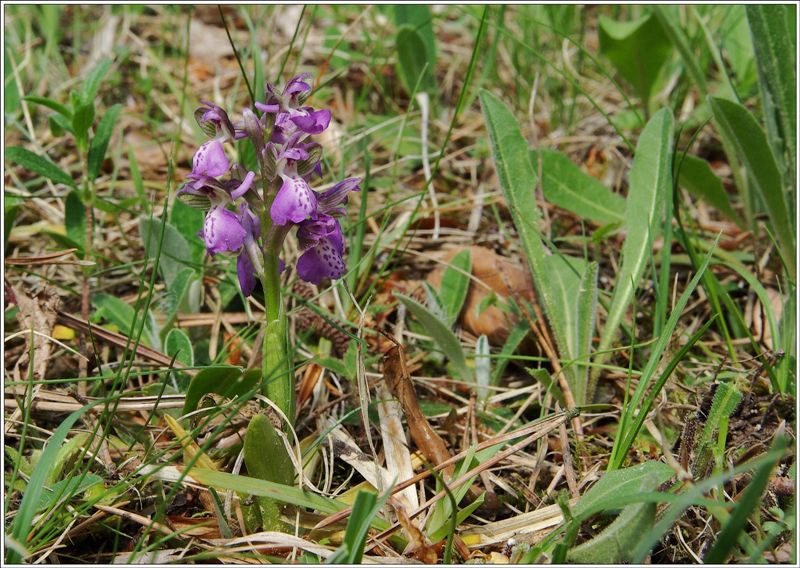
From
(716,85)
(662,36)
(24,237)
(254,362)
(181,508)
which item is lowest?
(181,508)

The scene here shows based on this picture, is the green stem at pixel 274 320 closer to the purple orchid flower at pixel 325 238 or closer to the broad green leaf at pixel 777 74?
the purple orchid flower at pixel 325 238

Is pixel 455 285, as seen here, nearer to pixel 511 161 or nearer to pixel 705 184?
pixel 511 161

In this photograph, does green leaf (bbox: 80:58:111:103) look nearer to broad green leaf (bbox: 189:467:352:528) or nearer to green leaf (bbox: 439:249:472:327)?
green leaf (bbox: 439:249:472:327)

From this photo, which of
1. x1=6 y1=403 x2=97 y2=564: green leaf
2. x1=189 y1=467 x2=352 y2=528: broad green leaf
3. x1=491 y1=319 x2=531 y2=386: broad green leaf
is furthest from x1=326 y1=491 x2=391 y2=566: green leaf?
x1=491 y1=319 x2=531 y2=386: broad green leaf

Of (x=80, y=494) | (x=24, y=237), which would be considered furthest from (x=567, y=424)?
(x=24, y=237)

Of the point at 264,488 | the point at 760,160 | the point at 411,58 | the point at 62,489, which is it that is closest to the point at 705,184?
the point at 760,160

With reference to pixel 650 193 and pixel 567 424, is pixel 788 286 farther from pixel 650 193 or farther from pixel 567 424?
pixel 567 424
